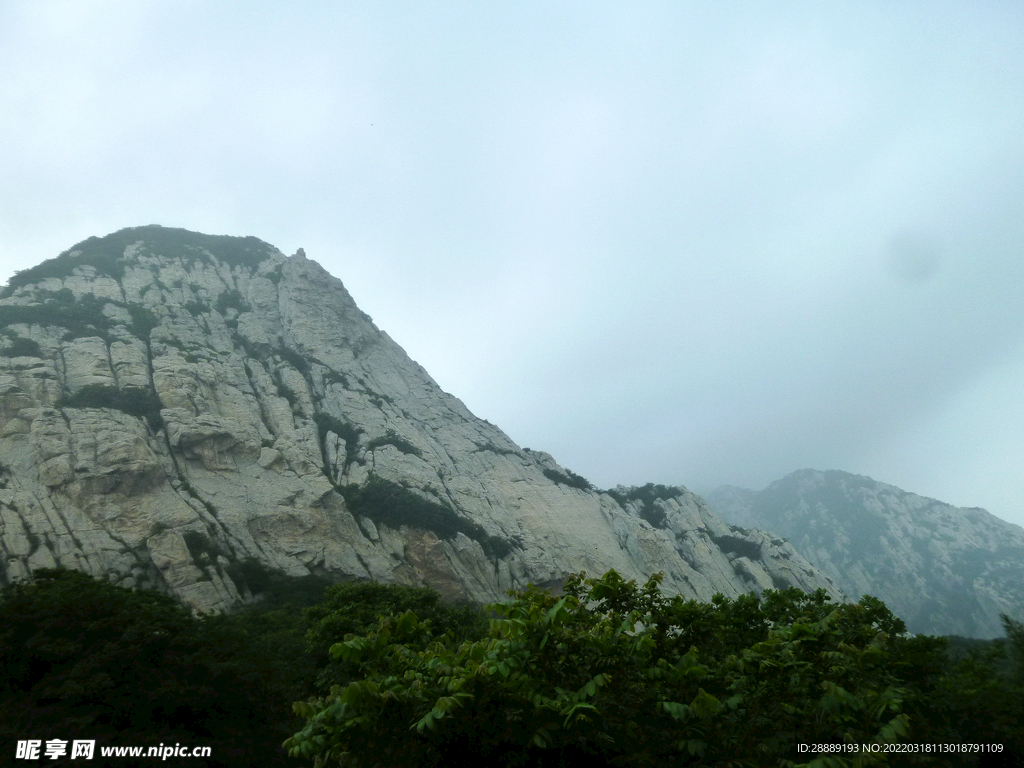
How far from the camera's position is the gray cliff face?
3928 centimetres

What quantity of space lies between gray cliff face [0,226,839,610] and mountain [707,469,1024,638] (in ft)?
194

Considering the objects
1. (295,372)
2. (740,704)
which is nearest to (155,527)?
(295,372)

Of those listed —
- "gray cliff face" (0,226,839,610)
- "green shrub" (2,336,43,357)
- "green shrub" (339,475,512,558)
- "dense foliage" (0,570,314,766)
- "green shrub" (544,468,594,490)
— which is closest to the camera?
"dense foliage" (0,570,314,766)

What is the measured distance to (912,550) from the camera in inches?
5221

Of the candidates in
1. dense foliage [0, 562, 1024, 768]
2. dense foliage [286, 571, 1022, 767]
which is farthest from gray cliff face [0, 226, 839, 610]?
dense foliage [286, 571, 1022, 767]

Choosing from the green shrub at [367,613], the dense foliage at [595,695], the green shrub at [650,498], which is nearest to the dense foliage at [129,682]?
the dense foliage at [595,695]

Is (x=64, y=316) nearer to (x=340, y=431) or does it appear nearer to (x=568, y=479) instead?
(x=340, y=431)

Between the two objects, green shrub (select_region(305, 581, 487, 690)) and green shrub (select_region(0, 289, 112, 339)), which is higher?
green shrub (select_region(0, 289, 112, 339))

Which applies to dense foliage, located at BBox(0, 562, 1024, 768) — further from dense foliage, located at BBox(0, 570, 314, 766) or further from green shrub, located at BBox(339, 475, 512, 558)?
green shrub, located at BBox(339, 475, 512, 558)

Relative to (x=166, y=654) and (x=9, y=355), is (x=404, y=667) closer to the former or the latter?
(x=166, y=654)

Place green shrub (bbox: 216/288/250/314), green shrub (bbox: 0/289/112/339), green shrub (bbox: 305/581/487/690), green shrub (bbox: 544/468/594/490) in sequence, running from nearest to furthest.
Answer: green shrub (bbox: 305/581/487/690) → green shrub (bbox: 0/289/112/339) → green shrub (bbox: 544/468/594/490) → green shrub (bbox: 216/288/250/314)

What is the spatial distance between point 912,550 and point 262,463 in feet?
494

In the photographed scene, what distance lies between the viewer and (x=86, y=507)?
3891 cm

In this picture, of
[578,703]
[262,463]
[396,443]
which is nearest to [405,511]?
[396,443]
